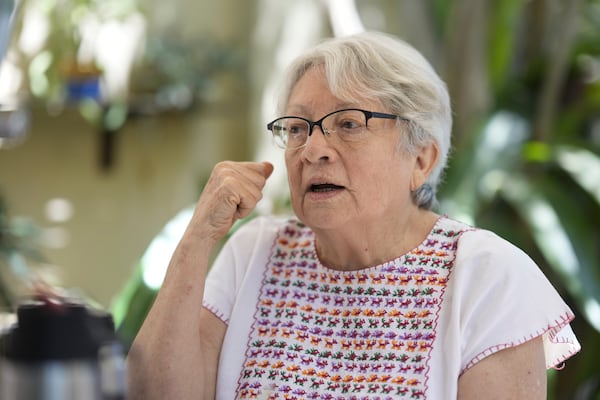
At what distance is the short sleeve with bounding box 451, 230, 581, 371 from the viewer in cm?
152

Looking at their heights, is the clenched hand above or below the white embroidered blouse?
above

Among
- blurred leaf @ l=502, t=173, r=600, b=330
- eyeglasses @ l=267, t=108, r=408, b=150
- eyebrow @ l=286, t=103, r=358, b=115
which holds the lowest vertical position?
blurred leaf @ l=502, t=173, r=600, b=330

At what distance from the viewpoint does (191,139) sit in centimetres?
395

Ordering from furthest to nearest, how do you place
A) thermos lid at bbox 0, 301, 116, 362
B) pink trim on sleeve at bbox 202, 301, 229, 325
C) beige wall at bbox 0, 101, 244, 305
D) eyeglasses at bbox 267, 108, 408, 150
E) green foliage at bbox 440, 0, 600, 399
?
beige wall at bbox 0, 101, 244, 305 → green foliage at bbox 440, 0, 600, 399 → pink trim on sleeve at bbox 202, 301, 229, 325 → eyeglasses at bbox 267, 108, 408, 150 → thermos lid at bbox 0, 301, 116, 362

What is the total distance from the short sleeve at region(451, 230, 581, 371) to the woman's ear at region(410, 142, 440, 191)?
0.17 metres

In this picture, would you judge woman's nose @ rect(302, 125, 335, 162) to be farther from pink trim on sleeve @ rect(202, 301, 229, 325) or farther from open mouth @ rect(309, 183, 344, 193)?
pink trim on sleeve @ rect(202, 301, 229, 325)

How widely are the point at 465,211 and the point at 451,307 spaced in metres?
1.04

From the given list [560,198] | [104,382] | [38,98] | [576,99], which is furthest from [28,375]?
[576,99]

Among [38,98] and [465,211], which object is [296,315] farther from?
[38,98]

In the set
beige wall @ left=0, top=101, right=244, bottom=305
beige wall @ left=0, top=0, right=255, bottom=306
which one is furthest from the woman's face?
beige wall @ left=0, top=101, right=244, bottom=305

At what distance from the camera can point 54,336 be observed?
1.00m

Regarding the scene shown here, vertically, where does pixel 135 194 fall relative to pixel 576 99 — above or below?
below

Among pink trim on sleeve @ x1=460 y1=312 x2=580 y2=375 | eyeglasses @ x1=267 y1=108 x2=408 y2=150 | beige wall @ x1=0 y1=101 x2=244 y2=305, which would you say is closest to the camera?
pink trim on sleeve @ x1=460 y1=312 x2=580 y2=375

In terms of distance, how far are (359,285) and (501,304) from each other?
29 cm
